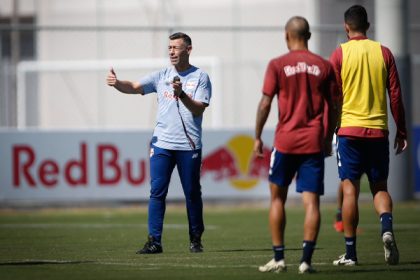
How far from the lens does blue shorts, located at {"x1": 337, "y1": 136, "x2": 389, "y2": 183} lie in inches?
433

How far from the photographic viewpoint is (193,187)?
12844 millimetres

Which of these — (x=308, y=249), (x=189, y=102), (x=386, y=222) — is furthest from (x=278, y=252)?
(x=189, y=102)

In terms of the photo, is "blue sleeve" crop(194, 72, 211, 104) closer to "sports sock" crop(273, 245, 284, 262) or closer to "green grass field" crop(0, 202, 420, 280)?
"green grass field" crop(0, 202, 420, 280)

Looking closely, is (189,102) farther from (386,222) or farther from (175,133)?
A: (386,222)

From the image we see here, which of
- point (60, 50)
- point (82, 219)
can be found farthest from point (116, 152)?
point (60, 50)

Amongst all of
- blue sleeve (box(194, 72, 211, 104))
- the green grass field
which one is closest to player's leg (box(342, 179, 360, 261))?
the green grass field

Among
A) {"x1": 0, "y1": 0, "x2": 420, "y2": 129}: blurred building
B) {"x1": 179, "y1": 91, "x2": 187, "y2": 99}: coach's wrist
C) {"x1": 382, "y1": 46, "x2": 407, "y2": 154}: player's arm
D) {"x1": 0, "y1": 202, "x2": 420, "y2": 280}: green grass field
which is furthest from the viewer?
{"x1": 0, "y1": 0, "x2": 420, "y2": 129}: blurred building

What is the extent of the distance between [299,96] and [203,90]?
9.09 ft

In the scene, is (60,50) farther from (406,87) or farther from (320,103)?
(320,103)

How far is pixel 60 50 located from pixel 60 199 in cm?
846

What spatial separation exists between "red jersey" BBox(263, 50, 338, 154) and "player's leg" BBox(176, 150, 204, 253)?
9.07 ft

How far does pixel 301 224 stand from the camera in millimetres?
17938

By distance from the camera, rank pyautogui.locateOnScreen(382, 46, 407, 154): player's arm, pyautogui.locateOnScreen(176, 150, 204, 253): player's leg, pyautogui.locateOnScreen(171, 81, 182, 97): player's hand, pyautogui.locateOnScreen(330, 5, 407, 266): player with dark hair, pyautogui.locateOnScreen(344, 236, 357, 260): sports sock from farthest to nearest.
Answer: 1. pyautogui.locateOnScreen(176, 150, 204, 253): player's leg
2. pyautogui.locateOnScreen(171, 81, 182, 97): player's hand
3. pyautogui.locateOnScreen(382, 46, 407, 154): player's arm
4. pyautogui.locateOnScreen(330, 5, 407, 266): player with dark hair
5. pyautogui.locateOnScreen(344, 236, 357, 260): sports sock

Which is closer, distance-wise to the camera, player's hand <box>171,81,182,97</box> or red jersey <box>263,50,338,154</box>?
red jersey <box>263,50,338,154</box>
